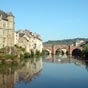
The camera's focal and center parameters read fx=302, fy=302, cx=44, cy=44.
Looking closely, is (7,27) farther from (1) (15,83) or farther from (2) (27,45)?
(1) (15,83)

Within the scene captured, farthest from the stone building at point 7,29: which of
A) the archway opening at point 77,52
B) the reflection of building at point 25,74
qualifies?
the archway opening at point 77,52

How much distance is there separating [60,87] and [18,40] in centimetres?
5594

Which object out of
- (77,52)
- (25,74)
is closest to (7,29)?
(25,74)

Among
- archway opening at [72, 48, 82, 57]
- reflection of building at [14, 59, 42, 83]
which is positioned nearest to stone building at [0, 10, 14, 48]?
reflection of building at [14, 59, 42, 83]

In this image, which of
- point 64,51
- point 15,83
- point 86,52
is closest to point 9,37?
point 86,52

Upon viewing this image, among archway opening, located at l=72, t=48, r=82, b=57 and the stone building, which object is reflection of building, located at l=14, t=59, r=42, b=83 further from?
archway opening, located at l=72, t=48, r=82, b=57

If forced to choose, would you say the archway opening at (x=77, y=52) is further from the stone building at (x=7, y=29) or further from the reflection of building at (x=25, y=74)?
the reflection of building at (x=25, y=74)

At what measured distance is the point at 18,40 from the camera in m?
88.6

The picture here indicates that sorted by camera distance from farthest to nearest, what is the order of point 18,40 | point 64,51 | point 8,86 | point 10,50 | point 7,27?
1. point 64,51
2. point 18,40
3. point 7,27
4. point 10,50
5. point 8,86

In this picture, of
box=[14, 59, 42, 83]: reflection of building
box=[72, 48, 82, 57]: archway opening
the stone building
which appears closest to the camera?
box=[14, 59, 42, 83]: reflection of building

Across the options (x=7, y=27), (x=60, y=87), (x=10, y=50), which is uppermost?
(x=7, y=27)

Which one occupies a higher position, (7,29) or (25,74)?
(7,29)

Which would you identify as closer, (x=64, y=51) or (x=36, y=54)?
(x=36, y=54)

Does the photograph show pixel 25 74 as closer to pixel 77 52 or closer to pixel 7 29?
pixel 7 29
